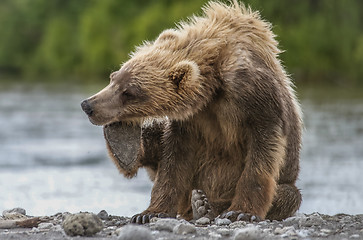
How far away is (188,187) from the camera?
6656 millimetres

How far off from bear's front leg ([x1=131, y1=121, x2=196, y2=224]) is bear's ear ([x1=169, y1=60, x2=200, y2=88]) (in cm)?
54

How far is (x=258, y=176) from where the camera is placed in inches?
246

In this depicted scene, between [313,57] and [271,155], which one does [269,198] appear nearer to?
[271,155]

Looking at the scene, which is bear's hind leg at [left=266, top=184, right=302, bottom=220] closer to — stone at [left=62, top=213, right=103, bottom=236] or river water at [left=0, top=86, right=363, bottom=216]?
river water at [left=0, top=86, right=363, bottom=216]

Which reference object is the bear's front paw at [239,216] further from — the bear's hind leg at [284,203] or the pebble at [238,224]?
the bear's hind leg at [284,203]

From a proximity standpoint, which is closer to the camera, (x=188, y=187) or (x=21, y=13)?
(x=188, y=187)

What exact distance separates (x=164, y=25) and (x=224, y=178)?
3674 centimetres

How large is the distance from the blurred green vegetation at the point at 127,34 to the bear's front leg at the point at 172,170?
1065 cm

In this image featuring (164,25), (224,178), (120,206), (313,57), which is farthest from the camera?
(164,25)

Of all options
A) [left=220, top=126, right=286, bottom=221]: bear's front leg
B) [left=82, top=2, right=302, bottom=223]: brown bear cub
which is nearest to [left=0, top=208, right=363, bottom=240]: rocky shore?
[left=220, top=126, right=286, bottom=221]: bear's front leg

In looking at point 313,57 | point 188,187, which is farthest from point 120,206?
point 313,57

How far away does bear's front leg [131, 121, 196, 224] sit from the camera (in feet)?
21.1

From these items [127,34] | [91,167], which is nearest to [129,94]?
[91,167]

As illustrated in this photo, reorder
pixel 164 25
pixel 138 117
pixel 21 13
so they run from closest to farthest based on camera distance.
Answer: pixel 138 117 < pixel 164 25 < pixel 21 13
